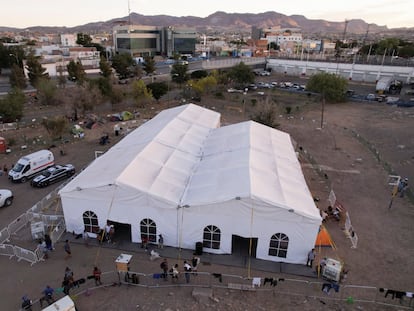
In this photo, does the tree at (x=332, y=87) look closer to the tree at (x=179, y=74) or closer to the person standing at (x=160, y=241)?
the tree at (x=179, y=74)

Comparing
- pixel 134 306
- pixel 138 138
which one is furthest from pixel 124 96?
pixel 134 306

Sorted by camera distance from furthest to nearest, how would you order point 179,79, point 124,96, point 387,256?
point 179,79 → point 124,96 → point 387,256

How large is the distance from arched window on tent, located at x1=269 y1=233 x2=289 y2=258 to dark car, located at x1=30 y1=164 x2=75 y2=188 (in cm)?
1536

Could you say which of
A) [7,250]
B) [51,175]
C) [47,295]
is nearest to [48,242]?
[7,250]

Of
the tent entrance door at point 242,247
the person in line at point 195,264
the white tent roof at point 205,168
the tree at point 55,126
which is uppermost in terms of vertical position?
the white tent roof at point 205,168

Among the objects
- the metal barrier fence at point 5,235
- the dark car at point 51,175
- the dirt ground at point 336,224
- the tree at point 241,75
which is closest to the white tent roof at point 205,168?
the dirt ground at point 336,224

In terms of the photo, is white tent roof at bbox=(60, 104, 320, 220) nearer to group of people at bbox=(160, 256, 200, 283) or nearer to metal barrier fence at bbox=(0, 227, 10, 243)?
group of people at bbox=(160, 256, 200, 283)

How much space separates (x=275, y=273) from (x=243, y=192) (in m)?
3.78

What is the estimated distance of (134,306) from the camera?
1169 centimetres

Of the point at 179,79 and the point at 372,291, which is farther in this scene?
the point at 179,79

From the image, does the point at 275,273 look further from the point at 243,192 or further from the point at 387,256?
the point at 387,256

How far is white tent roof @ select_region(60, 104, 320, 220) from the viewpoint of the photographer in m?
14.5

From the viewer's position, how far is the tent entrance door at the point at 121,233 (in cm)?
1546

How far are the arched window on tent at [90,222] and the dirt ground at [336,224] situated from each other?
1.05m
